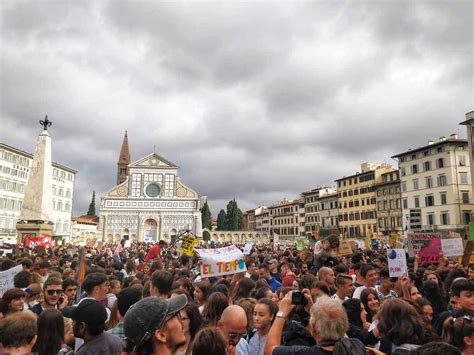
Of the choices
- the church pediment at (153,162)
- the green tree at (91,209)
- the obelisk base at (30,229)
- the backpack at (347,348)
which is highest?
the church pediment at (153,162)

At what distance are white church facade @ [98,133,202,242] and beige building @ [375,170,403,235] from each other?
35046 millimetres

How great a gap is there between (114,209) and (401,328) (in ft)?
245

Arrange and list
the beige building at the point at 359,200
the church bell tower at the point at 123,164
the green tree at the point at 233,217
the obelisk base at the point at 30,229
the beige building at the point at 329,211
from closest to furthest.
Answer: the obelisk base at the point at 30,229 < the beige building at the point at 359,200 < the beige building at the point at 329,211 < the green tree at the point at 233,217 < the church bell tower at the point at 123,164

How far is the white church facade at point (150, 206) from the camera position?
72438mm

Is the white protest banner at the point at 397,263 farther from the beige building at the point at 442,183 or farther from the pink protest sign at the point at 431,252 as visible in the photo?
the beige building at the point at 442,183

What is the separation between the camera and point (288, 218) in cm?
8681

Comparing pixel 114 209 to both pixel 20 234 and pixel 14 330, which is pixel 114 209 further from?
pixel 14 330

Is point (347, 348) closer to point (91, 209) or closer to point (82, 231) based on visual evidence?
point (82, 231)

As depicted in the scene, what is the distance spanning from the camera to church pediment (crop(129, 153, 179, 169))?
252 feet

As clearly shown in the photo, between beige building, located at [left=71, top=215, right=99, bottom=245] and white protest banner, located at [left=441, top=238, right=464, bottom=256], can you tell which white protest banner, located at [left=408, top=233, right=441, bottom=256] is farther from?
beige building, located at [left=71, top=215, right=99, bottom=245]

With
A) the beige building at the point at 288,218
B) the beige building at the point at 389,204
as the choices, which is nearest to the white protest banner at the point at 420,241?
the beige building at the point at 389,204

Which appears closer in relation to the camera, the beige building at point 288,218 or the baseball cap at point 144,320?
the baseball cap at point 144,320

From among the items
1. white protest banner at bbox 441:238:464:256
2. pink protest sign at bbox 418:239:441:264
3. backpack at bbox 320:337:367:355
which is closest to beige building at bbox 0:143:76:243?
pink protest sign at bbox 418:239:441:264

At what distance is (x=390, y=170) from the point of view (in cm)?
5438
